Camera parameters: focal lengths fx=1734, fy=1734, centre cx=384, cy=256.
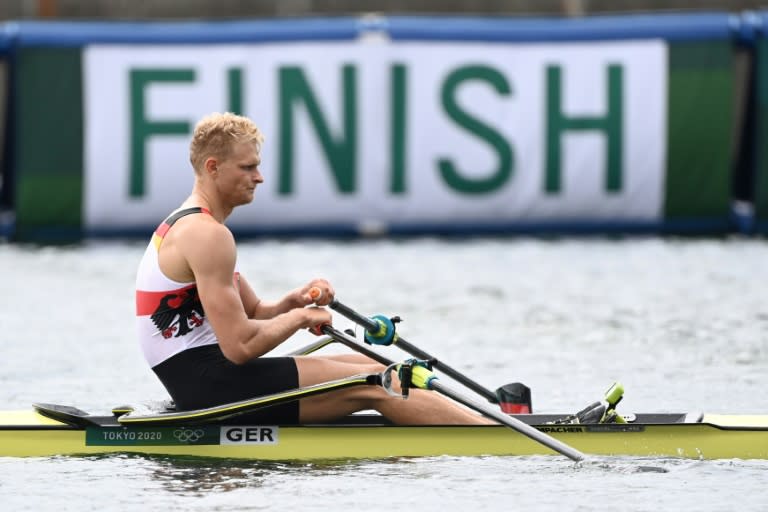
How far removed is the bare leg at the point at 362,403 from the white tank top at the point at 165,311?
0.46 metres

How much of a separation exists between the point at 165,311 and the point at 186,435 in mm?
536

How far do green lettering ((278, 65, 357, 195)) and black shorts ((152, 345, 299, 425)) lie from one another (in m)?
7.87

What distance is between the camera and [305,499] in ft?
22.5

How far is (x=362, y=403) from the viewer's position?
7262 mm

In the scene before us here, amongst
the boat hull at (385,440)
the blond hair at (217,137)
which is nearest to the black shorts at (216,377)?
the boat hull at (385,440)

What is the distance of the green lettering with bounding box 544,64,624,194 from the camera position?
15062 mm

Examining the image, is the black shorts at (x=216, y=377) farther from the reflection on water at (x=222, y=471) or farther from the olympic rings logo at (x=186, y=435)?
the reflection on water at (x=222, y=471)

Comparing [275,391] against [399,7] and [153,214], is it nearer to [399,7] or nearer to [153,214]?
[153,214]

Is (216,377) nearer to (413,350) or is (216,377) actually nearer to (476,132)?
(413,350)

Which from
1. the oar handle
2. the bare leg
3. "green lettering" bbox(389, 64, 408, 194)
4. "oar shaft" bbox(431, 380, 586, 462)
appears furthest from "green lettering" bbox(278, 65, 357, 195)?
"oar shaft" bbox(431, 380, 586, 462)

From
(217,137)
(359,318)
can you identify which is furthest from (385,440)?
(217,137)

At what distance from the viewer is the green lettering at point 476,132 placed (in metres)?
15.1

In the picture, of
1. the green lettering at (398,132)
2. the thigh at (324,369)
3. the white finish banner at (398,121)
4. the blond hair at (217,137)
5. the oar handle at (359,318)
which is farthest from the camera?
the green lettering at (398,132)

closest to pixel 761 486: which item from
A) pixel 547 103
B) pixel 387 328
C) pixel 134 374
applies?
pixel 387 328
